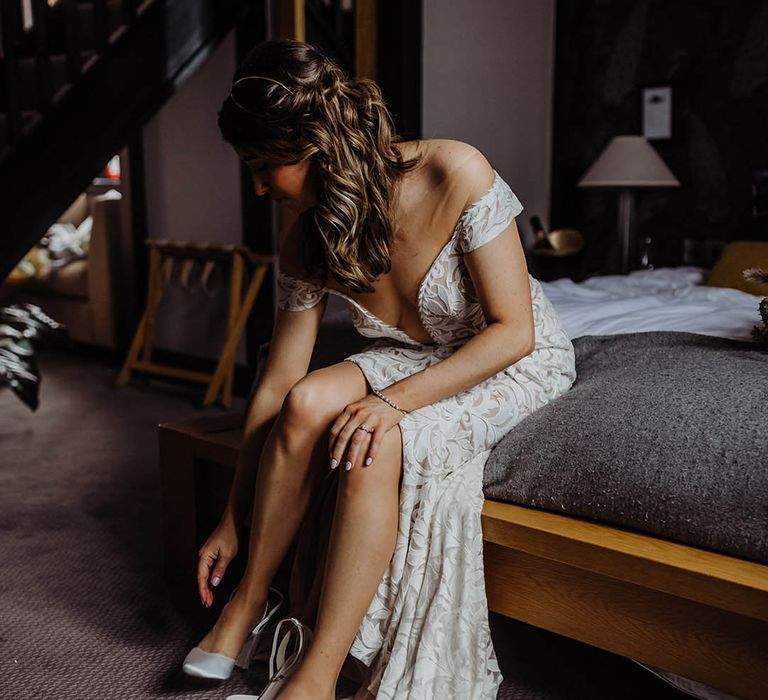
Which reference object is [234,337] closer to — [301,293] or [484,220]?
[301,293]

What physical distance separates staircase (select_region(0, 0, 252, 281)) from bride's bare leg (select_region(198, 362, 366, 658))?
156 centimetres

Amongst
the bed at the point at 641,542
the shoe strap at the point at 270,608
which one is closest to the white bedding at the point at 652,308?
the bed at the point at 641,542

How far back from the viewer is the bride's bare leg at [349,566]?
123 centimetres

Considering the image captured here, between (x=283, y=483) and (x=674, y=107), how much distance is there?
3.29m

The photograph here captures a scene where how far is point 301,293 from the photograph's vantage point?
1.55 m

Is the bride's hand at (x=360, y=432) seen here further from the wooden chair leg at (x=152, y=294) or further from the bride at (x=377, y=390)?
the wooden chair leg at (x=152, y=294)

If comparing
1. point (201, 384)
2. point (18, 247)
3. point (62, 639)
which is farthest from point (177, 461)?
point (201, 384)

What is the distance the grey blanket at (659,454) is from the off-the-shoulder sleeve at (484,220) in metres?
0.32

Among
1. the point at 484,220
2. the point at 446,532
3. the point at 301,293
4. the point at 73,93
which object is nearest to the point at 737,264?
the point at 484,220

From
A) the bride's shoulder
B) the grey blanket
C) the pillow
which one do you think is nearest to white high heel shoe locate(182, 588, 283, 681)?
the grey blanket

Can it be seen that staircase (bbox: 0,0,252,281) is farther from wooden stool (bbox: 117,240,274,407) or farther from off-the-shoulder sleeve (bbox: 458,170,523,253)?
off-the-shoulder sleeve (bbox: 458,170,523,253)

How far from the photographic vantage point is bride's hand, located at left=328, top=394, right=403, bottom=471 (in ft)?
4.10

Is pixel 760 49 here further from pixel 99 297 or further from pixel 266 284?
pixel 99 297

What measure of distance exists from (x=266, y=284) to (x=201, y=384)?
2.10 ft
